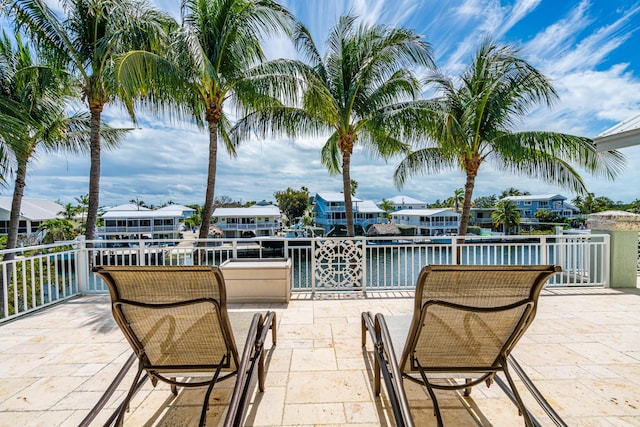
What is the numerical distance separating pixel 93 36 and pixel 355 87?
6.11 meters

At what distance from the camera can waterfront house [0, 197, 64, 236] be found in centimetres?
2362

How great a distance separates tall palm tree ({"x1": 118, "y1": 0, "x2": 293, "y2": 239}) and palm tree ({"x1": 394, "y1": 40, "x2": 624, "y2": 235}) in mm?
3987

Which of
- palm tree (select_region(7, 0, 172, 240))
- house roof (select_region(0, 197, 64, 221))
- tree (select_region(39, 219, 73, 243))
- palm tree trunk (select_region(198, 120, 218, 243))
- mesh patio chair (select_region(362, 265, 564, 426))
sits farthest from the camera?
house roof (select_region(0, 197, 64, 221))

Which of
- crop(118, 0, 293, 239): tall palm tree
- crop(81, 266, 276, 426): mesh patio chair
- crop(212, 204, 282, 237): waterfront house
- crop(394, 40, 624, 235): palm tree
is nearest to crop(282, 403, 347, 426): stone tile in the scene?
crop(81, 266, 276, 426): mesh patio chair

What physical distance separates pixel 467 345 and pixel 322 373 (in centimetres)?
124

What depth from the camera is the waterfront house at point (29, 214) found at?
2362 cm

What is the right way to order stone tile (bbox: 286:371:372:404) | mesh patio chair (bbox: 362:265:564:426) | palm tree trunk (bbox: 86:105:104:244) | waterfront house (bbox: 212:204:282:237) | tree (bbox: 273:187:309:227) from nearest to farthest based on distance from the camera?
mesh patio chair (bbox: 362:265:564:426) < stone tile (bbox: 286:371:372:404) < palm tree trunk (bbox: 86:105:104:244) < waterfront house (bbox: 212:204:282:237) < tree (bbox: 273:187:309:227)

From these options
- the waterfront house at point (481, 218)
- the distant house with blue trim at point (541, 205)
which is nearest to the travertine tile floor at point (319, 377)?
the waterfront house at point (481, 218)

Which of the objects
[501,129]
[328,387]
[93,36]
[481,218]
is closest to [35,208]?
[93,36]

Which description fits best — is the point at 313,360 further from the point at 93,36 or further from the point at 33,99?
the point at 33,99

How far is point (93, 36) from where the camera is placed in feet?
21.8

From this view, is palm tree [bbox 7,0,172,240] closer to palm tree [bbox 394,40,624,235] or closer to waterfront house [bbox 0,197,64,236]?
palm tree [bbox 394,40,624,235]

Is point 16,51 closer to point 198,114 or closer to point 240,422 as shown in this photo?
point 198,114

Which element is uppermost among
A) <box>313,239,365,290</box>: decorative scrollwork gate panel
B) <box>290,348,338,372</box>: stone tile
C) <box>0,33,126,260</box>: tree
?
<box>0,33,126,260</box>: tree
